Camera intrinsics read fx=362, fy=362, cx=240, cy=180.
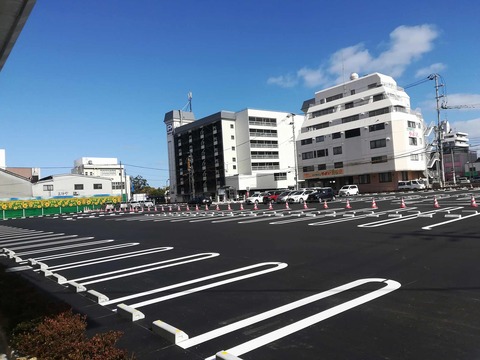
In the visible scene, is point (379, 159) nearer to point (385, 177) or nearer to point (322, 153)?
point (385, 177)

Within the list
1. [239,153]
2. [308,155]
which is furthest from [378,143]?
[239,153]

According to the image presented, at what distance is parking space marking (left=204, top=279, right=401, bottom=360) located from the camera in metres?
3.95

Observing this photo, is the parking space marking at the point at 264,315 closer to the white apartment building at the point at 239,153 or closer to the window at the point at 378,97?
the window at the point at 378,97

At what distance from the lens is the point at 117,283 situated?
736cm

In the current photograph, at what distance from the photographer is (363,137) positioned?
58.8 m

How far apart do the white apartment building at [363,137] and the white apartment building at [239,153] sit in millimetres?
9905

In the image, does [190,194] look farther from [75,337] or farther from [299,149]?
[75,337]

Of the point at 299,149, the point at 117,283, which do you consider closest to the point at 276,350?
the point at 117,283

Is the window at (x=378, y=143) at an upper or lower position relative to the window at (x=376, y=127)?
lower

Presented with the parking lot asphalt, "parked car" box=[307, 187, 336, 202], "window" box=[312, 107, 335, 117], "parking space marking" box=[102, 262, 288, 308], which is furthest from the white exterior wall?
"parking space marking" box=[102, 262, 288, 308]

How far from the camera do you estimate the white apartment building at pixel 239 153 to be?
76.2 metres

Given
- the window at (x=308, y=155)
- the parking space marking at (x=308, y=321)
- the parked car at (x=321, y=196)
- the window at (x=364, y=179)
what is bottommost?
the parking space marking at (x=308, y=321)

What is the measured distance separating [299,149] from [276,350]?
68.3 m

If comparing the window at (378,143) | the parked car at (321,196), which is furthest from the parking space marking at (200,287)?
the window at (378,143)
